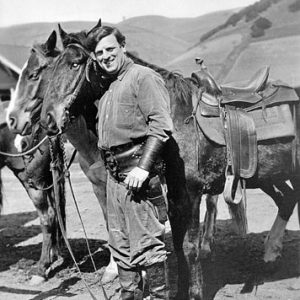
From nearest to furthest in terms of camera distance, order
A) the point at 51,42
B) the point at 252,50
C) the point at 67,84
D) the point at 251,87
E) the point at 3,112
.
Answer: the point at 67,84 < the point at 251,87 < the point at 51,42 < the point at 3,112 < the point at 252,50

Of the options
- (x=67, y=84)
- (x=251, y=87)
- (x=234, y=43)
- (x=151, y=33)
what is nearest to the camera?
(x=67, y=84)

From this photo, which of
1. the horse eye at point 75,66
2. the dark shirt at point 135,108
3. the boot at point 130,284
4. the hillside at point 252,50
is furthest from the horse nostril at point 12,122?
the hillside at point 252,50

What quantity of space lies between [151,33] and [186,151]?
Answer: 3675 cm

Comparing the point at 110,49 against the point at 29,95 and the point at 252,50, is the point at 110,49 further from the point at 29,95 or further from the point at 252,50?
the point at 252,50

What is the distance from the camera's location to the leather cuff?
268cm

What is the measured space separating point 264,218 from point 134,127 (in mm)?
4558

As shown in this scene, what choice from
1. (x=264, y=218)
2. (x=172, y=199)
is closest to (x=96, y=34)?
(x=172, y=199)

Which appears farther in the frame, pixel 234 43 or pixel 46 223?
pixel 234 43

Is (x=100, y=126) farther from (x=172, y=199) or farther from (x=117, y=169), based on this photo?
(x=172, y=199)

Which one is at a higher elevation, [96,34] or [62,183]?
[96,34]

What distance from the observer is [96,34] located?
9.27ft

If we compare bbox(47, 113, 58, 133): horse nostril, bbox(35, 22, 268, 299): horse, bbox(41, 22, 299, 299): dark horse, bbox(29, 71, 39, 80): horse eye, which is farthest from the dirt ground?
bbox(29, 71, 39, 80): horse eye

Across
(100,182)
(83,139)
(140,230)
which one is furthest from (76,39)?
(100,182)

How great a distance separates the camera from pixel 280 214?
4883 millimetres
